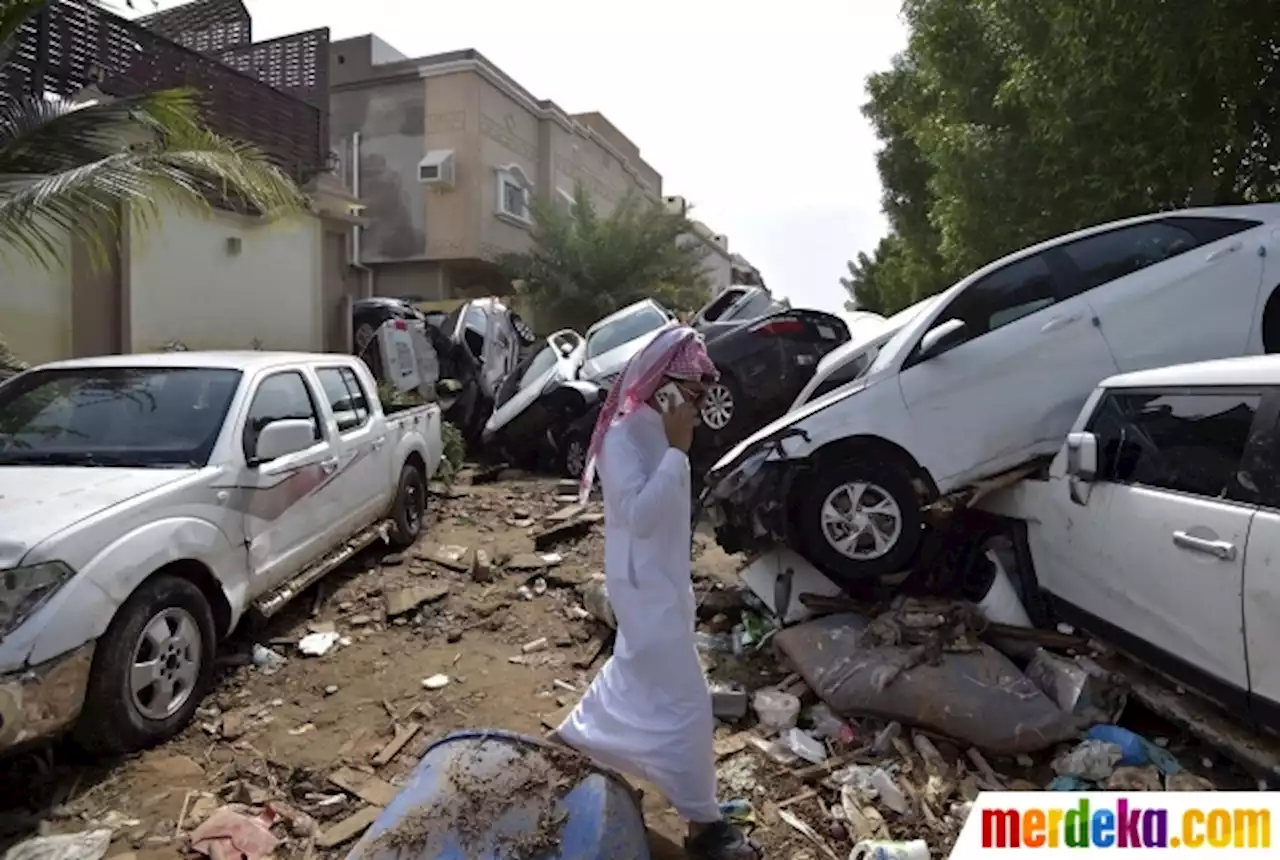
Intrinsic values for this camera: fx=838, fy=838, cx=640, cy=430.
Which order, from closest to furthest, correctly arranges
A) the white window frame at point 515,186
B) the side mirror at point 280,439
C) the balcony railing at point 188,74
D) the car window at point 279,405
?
the side mirror at point 280,439 < the car window at point 279,405 < the balcony railing at point 188,74 < the white window frame at point 515,186

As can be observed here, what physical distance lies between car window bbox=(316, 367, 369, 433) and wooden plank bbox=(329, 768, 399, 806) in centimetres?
269

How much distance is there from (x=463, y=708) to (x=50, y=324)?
24.2 feet

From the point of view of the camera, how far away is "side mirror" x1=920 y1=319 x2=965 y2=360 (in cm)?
502

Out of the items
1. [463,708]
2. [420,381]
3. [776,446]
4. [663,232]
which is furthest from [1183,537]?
[663,232]

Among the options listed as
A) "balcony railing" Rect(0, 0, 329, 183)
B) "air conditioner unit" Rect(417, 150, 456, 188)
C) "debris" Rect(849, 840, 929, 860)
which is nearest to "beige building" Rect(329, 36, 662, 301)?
"air conditioner unit" Rect(417, 150, 456, 188)

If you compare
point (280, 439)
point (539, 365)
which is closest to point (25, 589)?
point (280, 439)

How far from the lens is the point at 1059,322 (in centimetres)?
496

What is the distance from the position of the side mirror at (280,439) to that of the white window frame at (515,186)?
17709 millimetres

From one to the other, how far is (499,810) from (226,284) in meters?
11.0

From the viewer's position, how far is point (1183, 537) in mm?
3164

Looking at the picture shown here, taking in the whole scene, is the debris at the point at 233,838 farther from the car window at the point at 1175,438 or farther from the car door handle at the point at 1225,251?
the car door handle at the point at 1225,251

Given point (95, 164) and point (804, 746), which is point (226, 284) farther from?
point (804, 746)

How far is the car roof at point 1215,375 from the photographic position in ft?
10.2

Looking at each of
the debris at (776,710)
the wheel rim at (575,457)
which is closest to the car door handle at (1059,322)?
the debris at (776,710)
